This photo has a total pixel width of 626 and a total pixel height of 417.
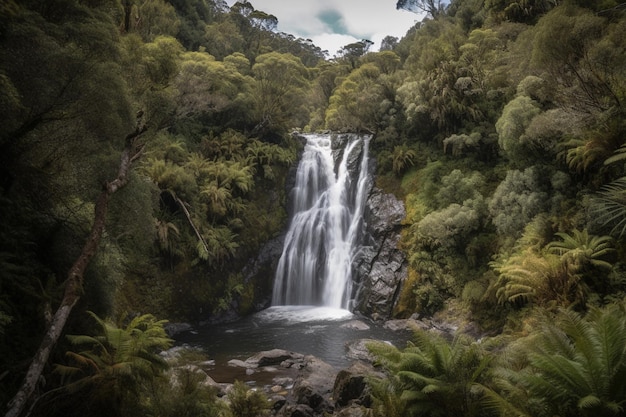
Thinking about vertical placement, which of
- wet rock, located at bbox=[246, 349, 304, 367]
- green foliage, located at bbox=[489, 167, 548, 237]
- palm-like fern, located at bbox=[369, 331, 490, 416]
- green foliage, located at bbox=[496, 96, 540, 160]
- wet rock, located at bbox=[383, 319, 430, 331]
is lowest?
wet rock, located at bbox=[246, 349, 304, 367]

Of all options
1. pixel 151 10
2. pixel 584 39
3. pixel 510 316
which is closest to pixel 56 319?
pixel 510 316

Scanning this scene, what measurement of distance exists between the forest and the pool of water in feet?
4.37

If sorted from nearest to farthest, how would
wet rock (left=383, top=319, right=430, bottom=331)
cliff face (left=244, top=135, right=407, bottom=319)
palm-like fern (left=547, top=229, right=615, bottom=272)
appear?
palm-like fern (left=547, top=229, right=615, bottom=272) < wet rock (left=383, top=319, right=430, bottom=331) < cliff face (left=244, top=135, right=407, bottom=319)

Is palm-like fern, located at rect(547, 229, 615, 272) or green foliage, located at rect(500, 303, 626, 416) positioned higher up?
palm-like fern, located at rect(547, 229, 615, 272)

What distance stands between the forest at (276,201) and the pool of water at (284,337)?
133 centimetres

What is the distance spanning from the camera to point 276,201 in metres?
21.4

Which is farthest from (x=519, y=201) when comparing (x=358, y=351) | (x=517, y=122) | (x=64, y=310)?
(x=64, y=310)

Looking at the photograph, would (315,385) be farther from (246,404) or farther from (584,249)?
(584,249)

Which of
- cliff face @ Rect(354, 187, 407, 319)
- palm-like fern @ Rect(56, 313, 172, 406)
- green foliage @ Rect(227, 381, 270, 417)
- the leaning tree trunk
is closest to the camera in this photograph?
the leaning tree trunk

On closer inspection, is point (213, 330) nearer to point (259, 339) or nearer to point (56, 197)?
point (259, 339)

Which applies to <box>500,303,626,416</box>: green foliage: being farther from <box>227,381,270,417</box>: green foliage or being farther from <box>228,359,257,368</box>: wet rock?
<box>228,359,257,368</box>: wet rock

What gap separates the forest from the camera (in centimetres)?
539

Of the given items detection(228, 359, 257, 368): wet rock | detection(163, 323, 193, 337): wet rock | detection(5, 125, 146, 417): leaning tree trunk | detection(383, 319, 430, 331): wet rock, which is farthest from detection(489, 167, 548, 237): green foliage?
detection(163, 323, 193, 337): wet rock

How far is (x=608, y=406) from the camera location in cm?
405
